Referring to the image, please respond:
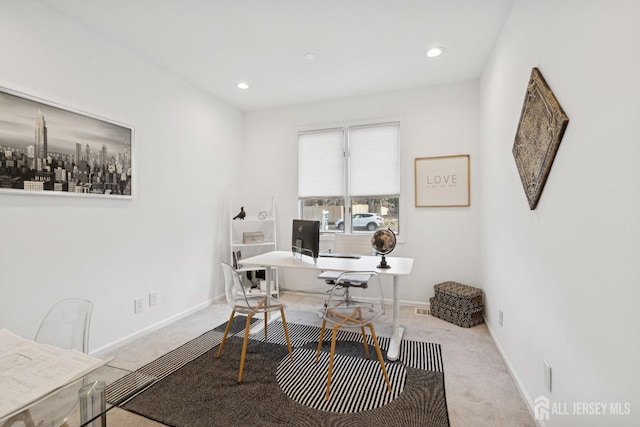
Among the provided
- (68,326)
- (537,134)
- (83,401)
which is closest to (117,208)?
(68,326)

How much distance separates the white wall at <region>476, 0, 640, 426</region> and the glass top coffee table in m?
1.70

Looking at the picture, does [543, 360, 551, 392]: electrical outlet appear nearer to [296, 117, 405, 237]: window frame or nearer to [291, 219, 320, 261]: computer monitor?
[291, 219, 320, 261]: computer monitor

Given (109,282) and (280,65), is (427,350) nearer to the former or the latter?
(109,282)

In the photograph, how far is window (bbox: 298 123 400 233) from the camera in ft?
13.1

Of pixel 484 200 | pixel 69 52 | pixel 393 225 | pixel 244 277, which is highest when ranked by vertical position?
pixel 69 52

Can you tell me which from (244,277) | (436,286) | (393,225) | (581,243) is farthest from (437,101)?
(244,277)

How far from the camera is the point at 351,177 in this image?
13.6 ft

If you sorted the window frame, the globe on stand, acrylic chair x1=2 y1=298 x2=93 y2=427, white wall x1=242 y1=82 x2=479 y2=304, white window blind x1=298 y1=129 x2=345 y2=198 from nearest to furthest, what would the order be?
acrylic chair x1=2 y1=298 x2=93 y2=427, the globe on stand, white wall x1=242 y1=82 x2=479 y2=304, the window frame, white window blind x1=298 y1=129 x2=345 y2=198

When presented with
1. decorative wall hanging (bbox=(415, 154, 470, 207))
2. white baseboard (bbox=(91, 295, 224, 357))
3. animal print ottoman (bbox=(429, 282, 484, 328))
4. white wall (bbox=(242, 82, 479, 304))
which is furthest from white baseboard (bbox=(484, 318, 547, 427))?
white baseboard (bbox=(91, 295, 224, 357))

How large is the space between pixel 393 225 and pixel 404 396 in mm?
2321

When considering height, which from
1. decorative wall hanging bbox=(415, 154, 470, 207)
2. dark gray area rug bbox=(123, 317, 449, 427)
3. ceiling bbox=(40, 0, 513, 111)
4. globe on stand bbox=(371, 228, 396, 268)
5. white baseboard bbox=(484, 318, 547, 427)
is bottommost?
dark gray area rug bbox=(123, 317, 449, 427)

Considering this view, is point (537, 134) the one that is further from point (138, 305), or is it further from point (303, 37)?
point (138, 305)

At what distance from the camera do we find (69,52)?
2400mm

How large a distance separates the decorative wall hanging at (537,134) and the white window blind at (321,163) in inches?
96.7
